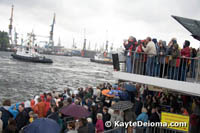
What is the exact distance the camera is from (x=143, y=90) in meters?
12.1

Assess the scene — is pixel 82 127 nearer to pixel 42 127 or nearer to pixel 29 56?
pixel 42 127

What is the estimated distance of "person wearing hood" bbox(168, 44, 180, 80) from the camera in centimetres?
717

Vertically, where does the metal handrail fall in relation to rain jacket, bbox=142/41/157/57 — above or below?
below

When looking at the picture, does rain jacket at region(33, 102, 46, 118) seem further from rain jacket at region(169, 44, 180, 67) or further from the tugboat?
the tugboat

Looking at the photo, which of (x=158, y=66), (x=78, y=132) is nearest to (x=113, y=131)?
(x=78, y=132)

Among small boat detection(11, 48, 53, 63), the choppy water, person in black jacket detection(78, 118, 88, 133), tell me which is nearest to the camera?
person in black jacket detection(78, 118, 88, 133)

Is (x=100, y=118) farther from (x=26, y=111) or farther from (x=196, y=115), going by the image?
(x=196, y=115)

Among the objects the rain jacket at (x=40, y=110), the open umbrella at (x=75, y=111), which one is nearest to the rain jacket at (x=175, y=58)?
the open umbrella at (x=75, y=111)

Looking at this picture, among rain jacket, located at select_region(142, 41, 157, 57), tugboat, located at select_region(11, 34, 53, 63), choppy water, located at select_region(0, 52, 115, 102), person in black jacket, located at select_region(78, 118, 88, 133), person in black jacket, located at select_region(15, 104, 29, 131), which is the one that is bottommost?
choppy water, located at select_region(0, 52, 115, 102)

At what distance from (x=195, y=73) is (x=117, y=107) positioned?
9.66 ft

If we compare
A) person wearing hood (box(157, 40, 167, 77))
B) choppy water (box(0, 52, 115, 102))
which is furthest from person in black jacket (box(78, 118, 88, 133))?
choppy water (box(0, 52, 115, 102))

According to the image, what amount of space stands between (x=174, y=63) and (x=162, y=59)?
43 centimetres

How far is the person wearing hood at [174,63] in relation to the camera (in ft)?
23.5

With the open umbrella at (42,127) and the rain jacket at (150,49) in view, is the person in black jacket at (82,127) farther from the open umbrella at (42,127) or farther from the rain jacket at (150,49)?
the rain jacket at (150,49)
